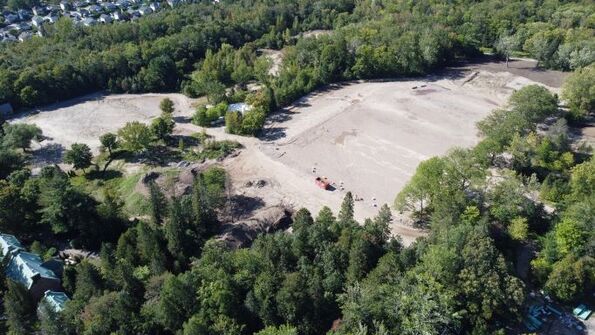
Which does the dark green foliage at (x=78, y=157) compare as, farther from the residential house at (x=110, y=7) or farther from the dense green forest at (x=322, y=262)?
the residential house at (x=110, y=7)

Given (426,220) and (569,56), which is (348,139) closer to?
(426,220)

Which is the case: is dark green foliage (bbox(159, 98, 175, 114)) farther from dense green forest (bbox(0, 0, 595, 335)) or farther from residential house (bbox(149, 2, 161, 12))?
residential house (bbox(149, 2, 161, 12))

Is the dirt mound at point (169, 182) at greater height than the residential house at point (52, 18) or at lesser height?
lesser

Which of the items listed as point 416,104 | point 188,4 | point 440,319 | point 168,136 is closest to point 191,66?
point 168,136

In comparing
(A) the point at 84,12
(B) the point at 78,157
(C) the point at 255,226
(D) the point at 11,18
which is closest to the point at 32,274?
(C) the point at 255,226

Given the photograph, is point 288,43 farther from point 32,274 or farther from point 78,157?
point 32,274

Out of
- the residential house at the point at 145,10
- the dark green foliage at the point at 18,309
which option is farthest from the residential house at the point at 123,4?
the dark green foliage at the point at 18,309

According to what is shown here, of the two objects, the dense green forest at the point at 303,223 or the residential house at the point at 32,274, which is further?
the residential house at the point at 32,274
